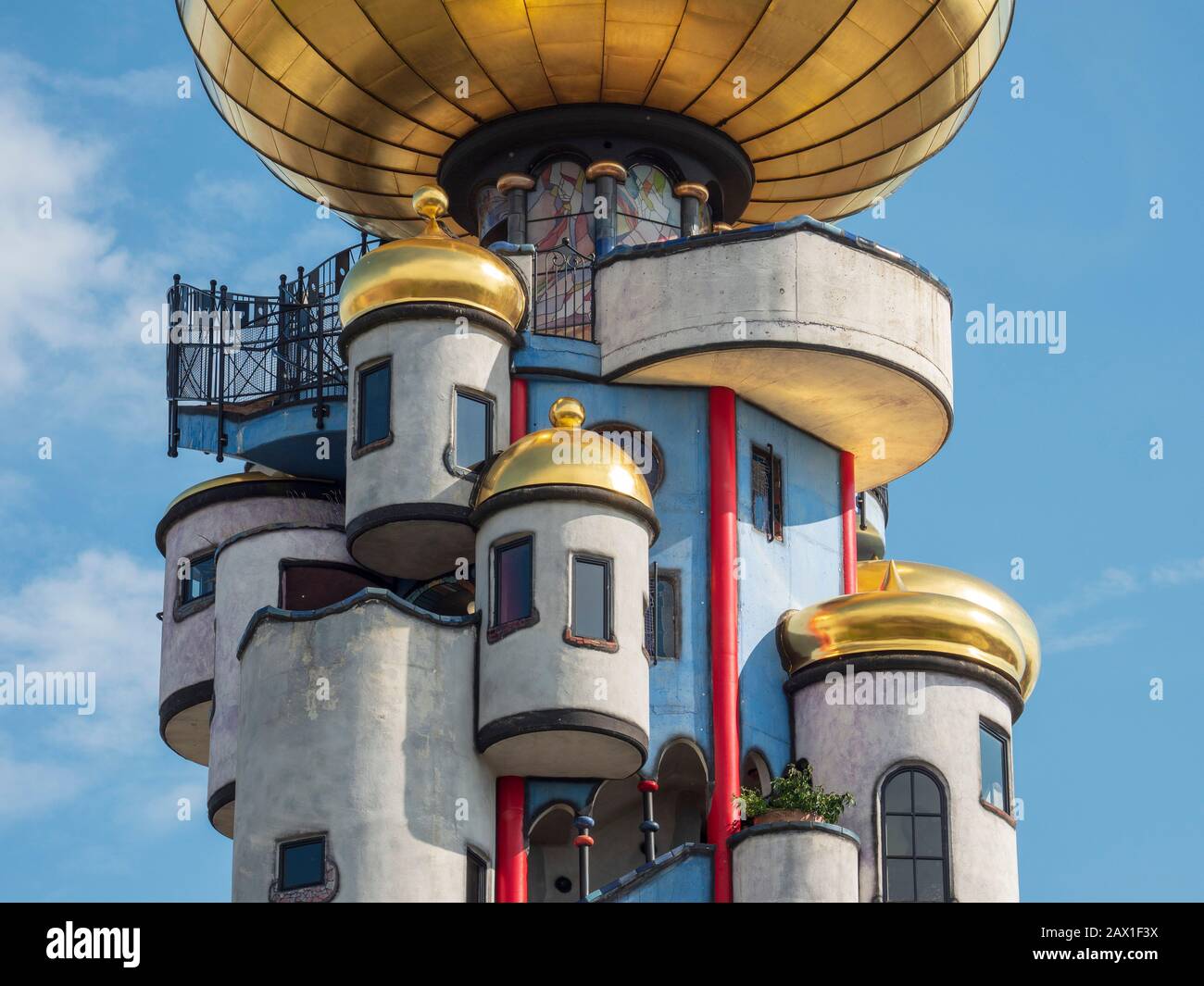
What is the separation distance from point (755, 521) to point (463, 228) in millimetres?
7541

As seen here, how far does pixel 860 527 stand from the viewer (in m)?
42.7

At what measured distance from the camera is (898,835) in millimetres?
35000

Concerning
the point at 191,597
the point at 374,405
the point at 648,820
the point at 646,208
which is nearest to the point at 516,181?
the point at 646,208

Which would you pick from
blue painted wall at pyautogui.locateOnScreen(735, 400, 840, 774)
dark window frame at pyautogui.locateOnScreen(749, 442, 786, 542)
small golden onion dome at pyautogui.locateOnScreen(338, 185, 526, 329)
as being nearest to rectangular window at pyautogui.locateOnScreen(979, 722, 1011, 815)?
blue painted wall at pyautogui.locateOnScreen(735, 400, 840, 774)

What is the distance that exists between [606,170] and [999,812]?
10.3 metres

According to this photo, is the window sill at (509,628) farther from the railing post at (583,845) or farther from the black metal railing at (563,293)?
the black metal railing at (563,293)

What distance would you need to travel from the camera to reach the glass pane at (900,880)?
34.7 m

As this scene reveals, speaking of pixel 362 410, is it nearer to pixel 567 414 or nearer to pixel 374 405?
pixel 374 405

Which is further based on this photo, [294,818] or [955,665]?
[955,665]
